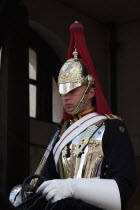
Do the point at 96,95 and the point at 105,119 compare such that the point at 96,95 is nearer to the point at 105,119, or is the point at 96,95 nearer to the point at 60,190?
the point at 105,119

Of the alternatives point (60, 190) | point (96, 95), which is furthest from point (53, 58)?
point (60, 190)

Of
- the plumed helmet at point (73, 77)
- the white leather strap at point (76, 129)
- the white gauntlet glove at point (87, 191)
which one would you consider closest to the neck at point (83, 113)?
the white leather strap at point (76, 129)

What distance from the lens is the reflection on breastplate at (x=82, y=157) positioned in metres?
4.63

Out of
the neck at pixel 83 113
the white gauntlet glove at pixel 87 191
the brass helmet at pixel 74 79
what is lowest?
the white gauntlet glove at pixel 87 191

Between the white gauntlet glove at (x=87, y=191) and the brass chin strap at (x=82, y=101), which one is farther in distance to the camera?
the brass chin strap at (x=82, y=101)

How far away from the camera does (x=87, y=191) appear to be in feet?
14.5

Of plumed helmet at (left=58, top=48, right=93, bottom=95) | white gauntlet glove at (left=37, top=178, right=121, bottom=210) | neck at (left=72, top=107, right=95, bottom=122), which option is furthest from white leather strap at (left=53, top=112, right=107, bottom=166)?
white gauntlet glove at (left=37, top=178, right=121, bottom=210)

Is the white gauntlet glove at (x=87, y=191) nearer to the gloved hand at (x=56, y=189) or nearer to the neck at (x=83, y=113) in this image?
the gloved hand at (x=56, y=189)

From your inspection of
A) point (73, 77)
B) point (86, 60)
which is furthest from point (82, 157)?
point (86, 60)

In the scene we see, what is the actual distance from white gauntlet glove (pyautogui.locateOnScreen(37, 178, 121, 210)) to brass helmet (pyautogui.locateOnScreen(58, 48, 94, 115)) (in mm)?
541

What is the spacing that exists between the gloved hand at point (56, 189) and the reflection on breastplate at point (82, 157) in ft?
0.87

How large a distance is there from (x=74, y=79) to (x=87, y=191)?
70 cm

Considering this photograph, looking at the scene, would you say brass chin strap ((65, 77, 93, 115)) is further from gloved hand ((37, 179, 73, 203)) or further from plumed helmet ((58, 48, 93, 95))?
gloved hand ((37, 179, 73, 203))

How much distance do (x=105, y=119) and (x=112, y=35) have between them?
516 cm
